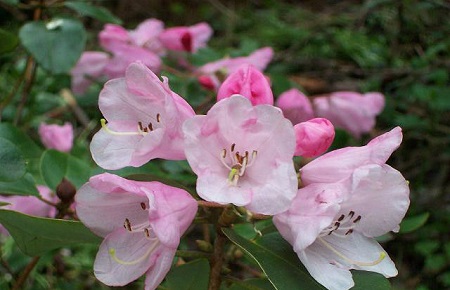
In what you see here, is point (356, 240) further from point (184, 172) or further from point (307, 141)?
point (184, 172)

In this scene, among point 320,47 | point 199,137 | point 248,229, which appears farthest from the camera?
point 320,47

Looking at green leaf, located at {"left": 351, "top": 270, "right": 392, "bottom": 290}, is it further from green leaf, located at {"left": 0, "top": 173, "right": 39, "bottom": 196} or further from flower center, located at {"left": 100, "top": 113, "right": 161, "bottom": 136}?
green leaf, located at {"left": 0, "top": 173, "right": 39, "bottom": 196}

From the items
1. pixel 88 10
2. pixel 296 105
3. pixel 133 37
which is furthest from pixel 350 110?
pixel 88 10

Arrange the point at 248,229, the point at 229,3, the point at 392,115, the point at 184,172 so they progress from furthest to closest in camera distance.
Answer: the point at 229,3, the point at 392,115, the point at 184,172, the point at 248,229

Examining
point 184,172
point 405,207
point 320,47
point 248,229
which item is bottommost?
point 320,47

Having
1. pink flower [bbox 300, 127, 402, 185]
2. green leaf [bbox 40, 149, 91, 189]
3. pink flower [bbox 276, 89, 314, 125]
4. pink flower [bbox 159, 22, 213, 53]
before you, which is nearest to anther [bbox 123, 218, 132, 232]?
pink flower [bbox 300, 127, 402, 185]

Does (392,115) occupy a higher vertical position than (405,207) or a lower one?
lower

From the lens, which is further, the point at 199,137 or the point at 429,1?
the point at 429,1

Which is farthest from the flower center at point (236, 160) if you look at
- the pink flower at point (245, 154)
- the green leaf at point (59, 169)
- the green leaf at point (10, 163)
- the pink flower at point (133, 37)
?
the pink flower at point (133, 37)

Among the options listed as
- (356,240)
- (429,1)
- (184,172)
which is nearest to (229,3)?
(429,1)
